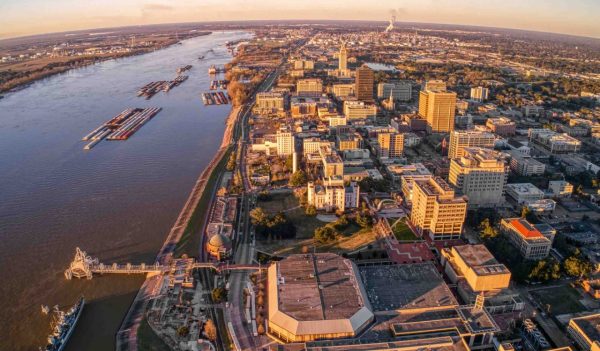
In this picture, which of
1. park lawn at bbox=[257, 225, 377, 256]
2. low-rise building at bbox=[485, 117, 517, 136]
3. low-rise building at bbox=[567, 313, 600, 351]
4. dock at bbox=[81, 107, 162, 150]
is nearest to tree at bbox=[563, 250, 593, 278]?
low-rise building at bbox=[567, 313, 600, 351]

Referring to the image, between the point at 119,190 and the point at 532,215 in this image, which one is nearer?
the point at 532,215

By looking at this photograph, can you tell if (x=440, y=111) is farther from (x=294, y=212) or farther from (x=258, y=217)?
(x=258, y=217)

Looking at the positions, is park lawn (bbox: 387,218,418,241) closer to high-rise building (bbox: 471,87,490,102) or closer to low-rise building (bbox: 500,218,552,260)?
low-rise building (bbox: 500,218,552,260)

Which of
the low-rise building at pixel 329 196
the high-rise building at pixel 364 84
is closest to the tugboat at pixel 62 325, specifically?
the low-rise building at pixel 329 196

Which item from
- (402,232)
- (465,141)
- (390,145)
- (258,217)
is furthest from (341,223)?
(465,141)

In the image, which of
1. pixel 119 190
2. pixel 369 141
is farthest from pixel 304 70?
pixel 119 190

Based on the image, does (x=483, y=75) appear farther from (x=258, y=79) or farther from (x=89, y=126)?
(x=89, y=126)
